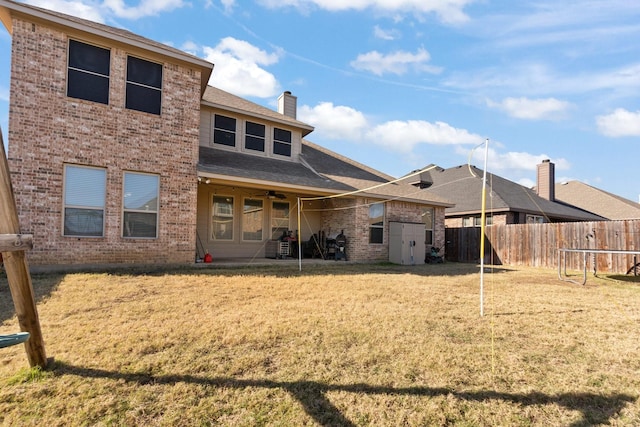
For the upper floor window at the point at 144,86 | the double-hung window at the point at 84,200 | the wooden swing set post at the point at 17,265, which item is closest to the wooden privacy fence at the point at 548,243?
A: the upper floor window at the point at 144,86

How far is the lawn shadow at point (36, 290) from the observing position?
4.90 m

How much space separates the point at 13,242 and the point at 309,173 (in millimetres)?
11349

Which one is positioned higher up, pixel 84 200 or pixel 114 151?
pixel 114 151

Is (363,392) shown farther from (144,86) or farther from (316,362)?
(144,86)

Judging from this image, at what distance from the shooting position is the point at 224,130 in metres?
12.9

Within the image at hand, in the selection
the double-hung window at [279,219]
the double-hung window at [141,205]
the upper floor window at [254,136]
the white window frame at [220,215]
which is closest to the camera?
the double-hung window at [141,205]

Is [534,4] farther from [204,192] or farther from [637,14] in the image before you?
[204,192]

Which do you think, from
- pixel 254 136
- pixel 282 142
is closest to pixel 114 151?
pixel 254 136

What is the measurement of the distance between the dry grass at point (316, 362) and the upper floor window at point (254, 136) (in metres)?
8.09

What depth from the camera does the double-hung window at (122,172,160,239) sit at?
906 centimetres

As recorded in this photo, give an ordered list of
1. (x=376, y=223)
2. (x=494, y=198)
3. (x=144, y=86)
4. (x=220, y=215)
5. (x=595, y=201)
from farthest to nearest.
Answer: (x=595, y=201) → (x=494, y=198) → (x=376, y=223) → (x=220, y=215) → (x=144, y=86)

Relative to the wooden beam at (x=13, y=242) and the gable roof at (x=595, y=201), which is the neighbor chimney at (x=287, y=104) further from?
the gable roof at (x=595, y=201)

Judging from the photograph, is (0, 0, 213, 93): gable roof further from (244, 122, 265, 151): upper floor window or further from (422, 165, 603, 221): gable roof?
(422, 165, 603, 221): gable roof

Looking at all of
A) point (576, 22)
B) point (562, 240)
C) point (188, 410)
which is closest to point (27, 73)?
point (188, 410)
